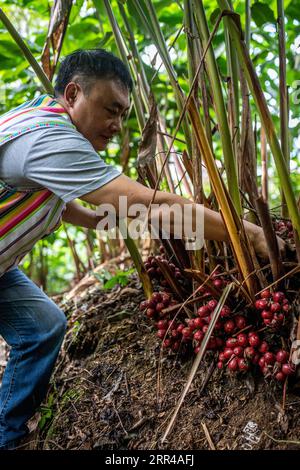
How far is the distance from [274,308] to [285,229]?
324mm

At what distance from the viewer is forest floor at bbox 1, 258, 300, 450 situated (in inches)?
44.4

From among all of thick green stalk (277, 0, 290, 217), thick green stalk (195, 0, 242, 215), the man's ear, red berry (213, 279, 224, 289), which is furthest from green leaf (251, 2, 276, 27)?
red berry (213, 279, 224, 289)

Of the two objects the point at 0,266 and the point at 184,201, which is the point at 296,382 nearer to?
the point at 184,201

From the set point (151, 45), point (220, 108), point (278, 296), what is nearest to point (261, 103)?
point (220, 108)

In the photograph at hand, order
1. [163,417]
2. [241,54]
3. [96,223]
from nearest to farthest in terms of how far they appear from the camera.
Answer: [241,54] → [163,417] → [96,223]

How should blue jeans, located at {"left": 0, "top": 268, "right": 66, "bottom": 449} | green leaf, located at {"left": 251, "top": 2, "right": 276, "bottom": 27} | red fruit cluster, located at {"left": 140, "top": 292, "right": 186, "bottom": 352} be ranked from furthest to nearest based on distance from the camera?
green leaf, located at {"left": 251, "top": 2, "right": 276, "bottom": 27} < blue jeans, located at {"left": 0, "top": 268, "right": 66, "bottom": 449} < red fruit cluster, located at {"left": 140, "top": 292, "right": 186, "bottom": 352}

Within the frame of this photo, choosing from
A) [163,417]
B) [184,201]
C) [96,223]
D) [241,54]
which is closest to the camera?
[241,54]

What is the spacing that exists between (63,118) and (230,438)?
0.96m

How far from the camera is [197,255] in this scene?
1.34 meters

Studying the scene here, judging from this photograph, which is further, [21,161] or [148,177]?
[148,177]

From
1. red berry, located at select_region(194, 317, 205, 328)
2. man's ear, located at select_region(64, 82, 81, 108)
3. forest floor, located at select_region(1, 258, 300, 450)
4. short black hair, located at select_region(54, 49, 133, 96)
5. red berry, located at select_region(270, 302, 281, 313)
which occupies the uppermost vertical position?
short black hair, located at select_region(54, 49, 133, 96)

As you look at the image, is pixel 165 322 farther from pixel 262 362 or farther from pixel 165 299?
pixel 262 362

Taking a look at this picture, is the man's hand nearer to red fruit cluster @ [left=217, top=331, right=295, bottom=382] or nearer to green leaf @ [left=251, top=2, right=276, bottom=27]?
red fruit cluster @ [left=217, top=331, right=295, bottom=382]
